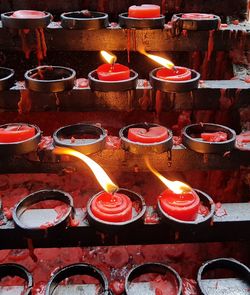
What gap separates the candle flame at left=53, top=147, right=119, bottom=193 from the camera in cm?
192

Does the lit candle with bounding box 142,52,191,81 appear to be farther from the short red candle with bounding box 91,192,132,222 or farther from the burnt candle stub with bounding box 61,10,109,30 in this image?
the short red candle with bounding box 91,192,132,222

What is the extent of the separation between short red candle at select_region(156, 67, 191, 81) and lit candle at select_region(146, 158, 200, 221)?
77cm

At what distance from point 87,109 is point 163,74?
1.92 feet

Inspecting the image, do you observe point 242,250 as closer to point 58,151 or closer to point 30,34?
point 58,151

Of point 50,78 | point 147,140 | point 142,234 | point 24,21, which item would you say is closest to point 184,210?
point 142,234

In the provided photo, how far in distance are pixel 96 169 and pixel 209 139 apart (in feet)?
2.44

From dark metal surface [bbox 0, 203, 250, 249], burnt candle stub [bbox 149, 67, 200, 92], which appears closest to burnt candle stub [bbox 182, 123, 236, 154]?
burnt candle stub [bbox 149, 67, 200, 92]

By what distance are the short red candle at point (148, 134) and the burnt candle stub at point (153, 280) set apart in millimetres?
728

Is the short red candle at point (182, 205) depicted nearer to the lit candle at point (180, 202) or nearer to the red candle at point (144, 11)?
the lit candle at point (180, 202)

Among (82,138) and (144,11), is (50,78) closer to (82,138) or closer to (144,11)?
(82,138)

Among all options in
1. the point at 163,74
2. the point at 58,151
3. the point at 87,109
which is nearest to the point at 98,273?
the point at 58,151

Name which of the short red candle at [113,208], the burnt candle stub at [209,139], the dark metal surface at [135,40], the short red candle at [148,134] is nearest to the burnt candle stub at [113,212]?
the short red candle at [113,208]

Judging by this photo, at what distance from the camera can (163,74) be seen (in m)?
2.48

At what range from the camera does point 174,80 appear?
92.8 inches
